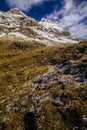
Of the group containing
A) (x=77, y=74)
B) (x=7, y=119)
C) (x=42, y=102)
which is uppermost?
(x=77, y=74)

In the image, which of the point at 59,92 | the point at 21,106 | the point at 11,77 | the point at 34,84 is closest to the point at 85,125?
the point at 59,92

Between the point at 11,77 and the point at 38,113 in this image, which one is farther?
the point at 11,77

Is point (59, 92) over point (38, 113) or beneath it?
over

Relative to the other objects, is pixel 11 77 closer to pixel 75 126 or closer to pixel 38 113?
pixel 38 113

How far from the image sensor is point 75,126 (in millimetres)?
23062

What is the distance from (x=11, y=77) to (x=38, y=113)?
74.1 feet

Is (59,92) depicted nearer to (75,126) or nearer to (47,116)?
(47,116)

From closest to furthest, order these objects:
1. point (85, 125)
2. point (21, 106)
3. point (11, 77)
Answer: point (85, 125) → point (21, 106) → point (11, 77)

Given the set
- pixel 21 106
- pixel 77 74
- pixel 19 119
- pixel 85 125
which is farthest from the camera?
pixel 77 74

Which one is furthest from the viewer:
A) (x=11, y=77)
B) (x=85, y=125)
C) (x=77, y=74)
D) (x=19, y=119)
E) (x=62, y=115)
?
(x=11, y=77)

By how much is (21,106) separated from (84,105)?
324 inches

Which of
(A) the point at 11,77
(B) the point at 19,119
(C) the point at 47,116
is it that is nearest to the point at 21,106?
(B) the point at 19,119

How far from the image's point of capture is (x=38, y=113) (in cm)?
2602

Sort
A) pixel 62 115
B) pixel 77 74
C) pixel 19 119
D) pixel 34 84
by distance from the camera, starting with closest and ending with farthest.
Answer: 1. pixel 62 115
2. pixel 19 119
3. pixel 77 74
4. pixel 34 84
